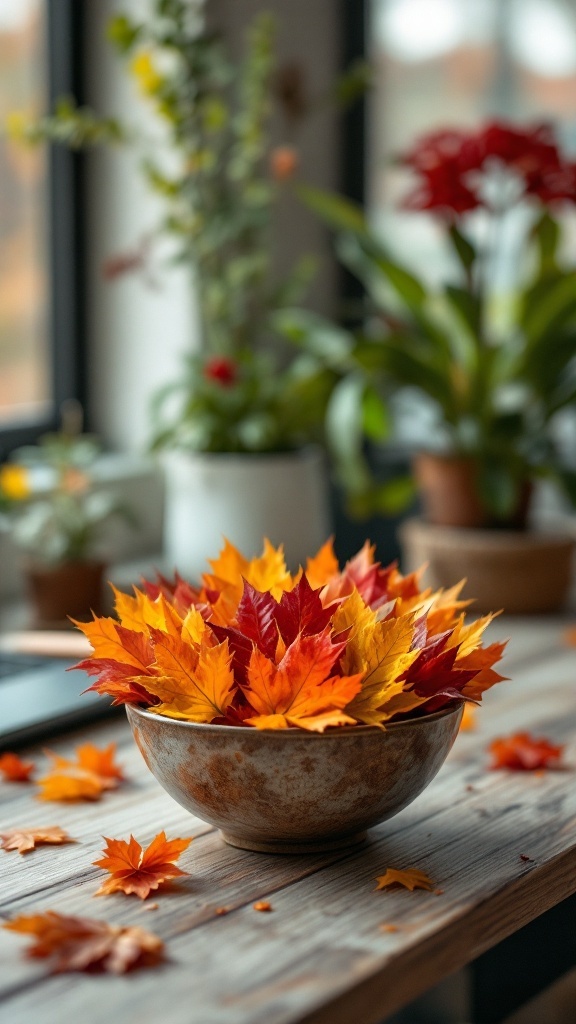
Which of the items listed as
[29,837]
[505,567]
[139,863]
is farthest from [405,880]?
[505,567]

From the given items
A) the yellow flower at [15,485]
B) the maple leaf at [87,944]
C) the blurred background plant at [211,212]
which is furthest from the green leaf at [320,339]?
the maple leaf at [87,944]

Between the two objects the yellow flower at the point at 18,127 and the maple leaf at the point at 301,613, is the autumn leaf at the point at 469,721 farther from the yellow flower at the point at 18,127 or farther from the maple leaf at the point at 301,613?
the yellow flower at the point at 18,127

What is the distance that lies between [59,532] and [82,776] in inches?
27.0

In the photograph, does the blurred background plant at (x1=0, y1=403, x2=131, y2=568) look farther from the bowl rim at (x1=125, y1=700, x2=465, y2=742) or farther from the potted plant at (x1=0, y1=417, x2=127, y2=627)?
the bowl rim at (x1=125, y1=700, x2=465, y2=742)

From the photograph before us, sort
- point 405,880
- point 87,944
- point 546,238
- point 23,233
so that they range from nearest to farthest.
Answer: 1. point 87,944
2. point 405,880
3. point 546,238
4. point 23,233

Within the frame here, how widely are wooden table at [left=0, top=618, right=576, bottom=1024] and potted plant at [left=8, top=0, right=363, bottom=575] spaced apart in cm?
86

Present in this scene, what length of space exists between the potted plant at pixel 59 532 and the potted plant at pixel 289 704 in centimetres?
78

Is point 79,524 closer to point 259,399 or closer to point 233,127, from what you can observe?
point 259,399

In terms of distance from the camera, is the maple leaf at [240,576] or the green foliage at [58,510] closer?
the maple leaf at [240,576]

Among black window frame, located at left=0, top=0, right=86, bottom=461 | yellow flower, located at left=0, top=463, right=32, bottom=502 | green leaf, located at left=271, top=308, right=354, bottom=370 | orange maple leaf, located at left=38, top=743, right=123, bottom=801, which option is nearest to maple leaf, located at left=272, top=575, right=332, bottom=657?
orange maple leaf, located at left=38, top=743, right=123, bottom=801

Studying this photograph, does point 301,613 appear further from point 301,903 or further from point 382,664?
point 301,903

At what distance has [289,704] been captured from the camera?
851 mm

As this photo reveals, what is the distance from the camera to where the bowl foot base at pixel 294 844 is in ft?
3.03

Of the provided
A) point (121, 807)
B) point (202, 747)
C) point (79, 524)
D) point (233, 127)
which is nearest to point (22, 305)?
point (233, 127)
